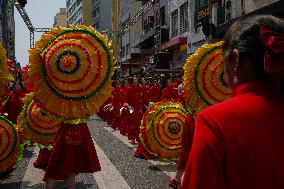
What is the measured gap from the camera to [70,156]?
16.2 feet

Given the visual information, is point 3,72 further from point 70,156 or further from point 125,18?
point 125,18

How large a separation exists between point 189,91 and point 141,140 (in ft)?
9.89

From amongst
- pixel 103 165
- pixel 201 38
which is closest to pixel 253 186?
pixel 103 165

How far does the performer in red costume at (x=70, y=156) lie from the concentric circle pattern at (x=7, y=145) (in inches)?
59.7

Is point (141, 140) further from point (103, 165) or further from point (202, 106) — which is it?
point (202, 106)

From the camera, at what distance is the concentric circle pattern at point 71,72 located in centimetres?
488

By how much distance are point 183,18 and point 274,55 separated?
948 inches

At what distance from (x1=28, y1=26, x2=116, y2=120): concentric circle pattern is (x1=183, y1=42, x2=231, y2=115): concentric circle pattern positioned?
881mm

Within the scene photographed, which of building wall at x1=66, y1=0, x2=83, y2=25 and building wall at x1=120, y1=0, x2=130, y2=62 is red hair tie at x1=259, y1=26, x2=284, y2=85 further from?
building wall at x1=66, y1=0, x2=83, y2=25

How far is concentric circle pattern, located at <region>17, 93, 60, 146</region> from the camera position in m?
6.30

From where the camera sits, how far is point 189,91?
5.11 metres

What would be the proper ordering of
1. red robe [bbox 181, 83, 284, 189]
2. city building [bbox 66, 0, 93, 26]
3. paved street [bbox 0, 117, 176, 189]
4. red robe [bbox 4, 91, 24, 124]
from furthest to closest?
city building [bbox 66, 0, 93, 26] → red robe [bbox 4, 91, 24, 124] → paved street [bbox 0, 117, 176, 189] → red robe [bbox 181, 83, 284, 189]

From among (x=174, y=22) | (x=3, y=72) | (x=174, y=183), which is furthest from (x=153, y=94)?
(x=174, y=22)

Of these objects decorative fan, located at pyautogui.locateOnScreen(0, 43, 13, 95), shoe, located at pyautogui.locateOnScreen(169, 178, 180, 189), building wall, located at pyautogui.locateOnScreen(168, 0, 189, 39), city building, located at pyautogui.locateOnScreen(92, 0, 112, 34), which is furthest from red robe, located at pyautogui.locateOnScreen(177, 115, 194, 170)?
city building, located at pyautogui.locateOnScreen(92, 0, 112, 34)
